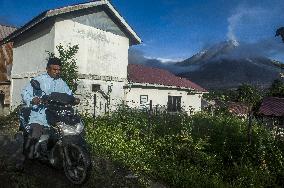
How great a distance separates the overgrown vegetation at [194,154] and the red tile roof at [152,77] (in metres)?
11.9

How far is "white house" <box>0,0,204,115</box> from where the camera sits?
58.2 feet

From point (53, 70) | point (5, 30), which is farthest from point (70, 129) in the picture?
point (5, 30)

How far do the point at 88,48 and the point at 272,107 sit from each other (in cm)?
1764

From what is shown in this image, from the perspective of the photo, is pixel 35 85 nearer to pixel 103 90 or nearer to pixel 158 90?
pixel 103 90

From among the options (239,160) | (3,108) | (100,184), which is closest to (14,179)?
(100,184)

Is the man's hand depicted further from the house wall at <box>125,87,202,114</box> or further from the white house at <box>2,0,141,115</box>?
the house wall at <box>125,87,202,114</box>

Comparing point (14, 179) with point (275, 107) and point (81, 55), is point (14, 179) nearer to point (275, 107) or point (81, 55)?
point (81, 55)

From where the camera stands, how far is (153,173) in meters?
7.25

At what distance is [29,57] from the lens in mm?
19312

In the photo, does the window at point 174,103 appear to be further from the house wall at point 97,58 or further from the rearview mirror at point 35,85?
the rearview mirror at point 35,85

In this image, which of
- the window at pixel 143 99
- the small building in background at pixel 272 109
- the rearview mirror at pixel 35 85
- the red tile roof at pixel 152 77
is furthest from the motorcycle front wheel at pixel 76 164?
the small building in background at pixel 272 109

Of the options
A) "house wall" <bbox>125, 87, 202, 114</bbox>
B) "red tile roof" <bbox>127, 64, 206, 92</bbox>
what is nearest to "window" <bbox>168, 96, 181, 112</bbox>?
"house wall" <bbox>125, 87, 202, 114</bbox>

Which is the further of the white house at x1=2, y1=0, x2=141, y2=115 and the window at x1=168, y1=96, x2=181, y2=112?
the window at x1=168, y1=96, x2=181, y2=112

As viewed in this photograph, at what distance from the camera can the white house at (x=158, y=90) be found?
71.8 ft
